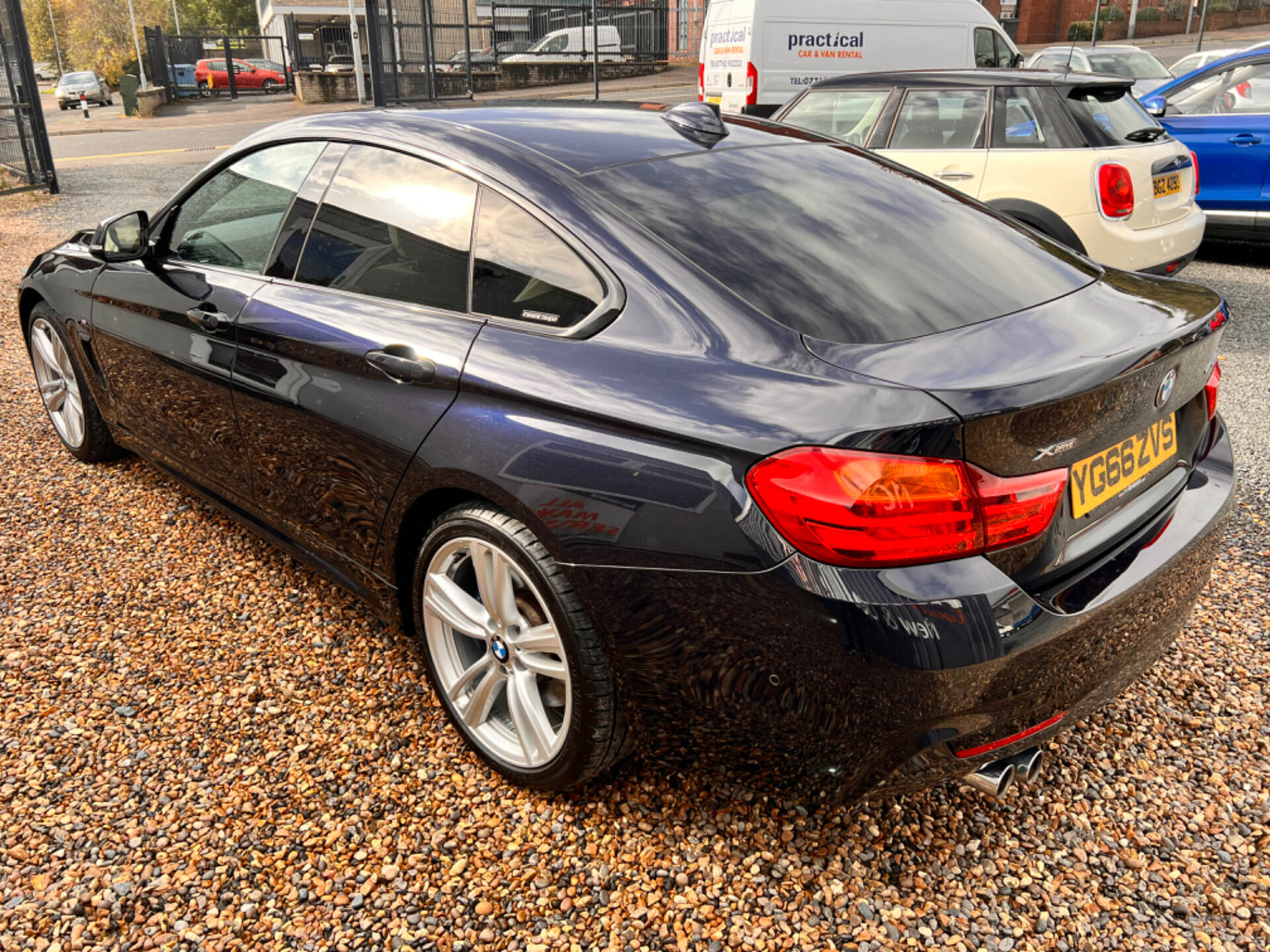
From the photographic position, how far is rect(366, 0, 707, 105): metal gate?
72.9 feet

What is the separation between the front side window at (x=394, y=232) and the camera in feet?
8.08

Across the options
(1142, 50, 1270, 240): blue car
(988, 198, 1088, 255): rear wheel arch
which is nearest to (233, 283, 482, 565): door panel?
(988, 198, 1088, 255): rear wheel arch

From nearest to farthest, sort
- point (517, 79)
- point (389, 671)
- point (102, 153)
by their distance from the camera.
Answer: point (389, 671)
point (102, 153)
point (517, 79)

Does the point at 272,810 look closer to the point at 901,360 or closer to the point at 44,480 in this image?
the point at 901,360

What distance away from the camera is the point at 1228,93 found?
27.3 feet

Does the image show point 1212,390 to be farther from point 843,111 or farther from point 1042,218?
point 843,111

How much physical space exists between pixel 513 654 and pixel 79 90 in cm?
4873

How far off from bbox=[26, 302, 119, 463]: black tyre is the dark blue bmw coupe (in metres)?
1.63

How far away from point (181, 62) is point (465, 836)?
48.9 m

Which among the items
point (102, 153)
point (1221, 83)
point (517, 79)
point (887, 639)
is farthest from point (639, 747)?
point (517, 79)

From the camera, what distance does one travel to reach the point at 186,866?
224 centimetres

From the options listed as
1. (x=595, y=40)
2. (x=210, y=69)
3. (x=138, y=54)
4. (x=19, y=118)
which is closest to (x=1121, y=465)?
(x=19, y=118)

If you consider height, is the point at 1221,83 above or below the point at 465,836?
above

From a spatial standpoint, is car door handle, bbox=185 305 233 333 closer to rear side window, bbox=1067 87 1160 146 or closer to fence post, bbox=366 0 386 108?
rear side window, bbox=1067 87 1160 146
